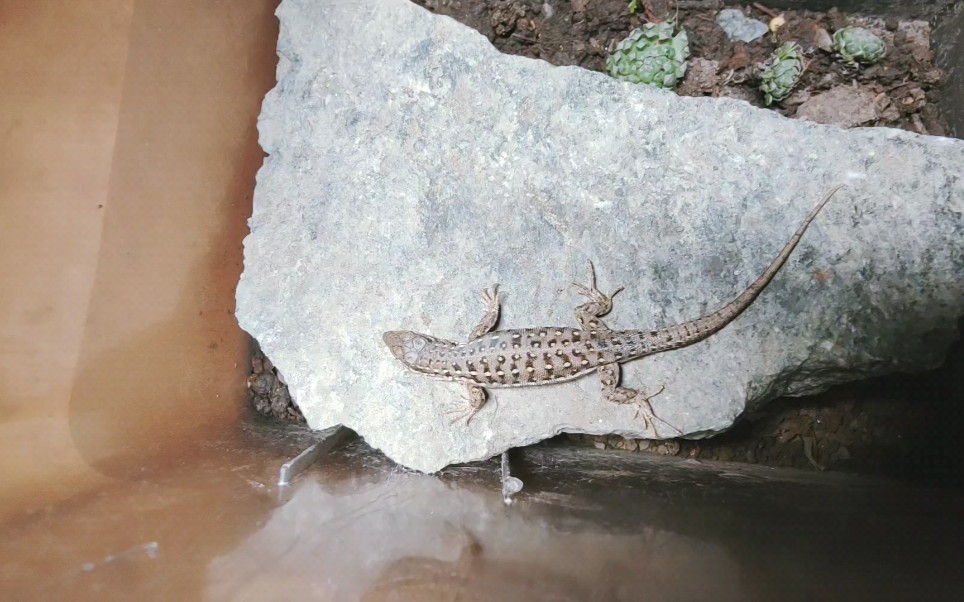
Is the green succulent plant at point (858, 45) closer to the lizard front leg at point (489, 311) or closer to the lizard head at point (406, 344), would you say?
the lizard front leg at point (489, 311)

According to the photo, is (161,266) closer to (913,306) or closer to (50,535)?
(50,535)

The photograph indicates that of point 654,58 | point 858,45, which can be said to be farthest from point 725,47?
point 858,45

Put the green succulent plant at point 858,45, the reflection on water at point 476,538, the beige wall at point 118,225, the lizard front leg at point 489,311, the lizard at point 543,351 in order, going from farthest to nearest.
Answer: the green succulent plant at point 858,45
the lizard front leg at point 489,311
the lizard at point 543,351
the beige wall at point 118,225
the reflection on water at point 476,538

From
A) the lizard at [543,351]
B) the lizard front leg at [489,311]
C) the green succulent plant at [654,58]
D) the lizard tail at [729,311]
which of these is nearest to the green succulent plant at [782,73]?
the green succulent plant at [654,58]

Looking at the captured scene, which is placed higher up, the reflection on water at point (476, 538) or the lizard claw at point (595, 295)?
the lizard claw at point (595, 295)

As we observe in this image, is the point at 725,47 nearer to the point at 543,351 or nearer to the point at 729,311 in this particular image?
the point at 729,311

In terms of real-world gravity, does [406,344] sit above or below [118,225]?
below

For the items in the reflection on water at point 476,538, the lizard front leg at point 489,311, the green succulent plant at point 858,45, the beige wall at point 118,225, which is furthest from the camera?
the green succulent plant at point 858,45

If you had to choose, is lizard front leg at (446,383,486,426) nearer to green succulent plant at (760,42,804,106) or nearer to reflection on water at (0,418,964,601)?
reflection on water at (0,418,964,601)
